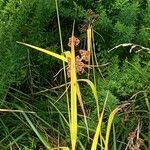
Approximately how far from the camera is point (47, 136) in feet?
7.37

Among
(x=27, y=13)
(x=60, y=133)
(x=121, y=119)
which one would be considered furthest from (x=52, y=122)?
(x=27, y=13)

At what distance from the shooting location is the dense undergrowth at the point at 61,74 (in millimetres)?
2238

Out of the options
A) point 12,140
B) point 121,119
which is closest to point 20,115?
point 12,140

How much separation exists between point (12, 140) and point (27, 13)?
2.26 feet

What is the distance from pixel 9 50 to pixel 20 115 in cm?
36

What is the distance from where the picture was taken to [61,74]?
8.54ft

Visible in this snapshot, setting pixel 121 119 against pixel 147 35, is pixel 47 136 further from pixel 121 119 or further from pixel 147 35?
pixel 147 35

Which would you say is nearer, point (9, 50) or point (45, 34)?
point (9, 50)

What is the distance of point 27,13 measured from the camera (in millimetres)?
2416

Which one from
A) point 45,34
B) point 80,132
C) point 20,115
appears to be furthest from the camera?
point 45,34

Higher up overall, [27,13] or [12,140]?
[27,13]

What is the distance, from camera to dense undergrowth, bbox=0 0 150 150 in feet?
7.34

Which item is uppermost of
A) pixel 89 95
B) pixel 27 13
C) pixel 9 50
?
pixel 27 13

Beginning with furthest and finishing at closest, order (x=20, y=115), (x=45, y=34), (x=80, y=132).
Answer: (x=45, y=34) < (x=20, y=115) < (x=80, y=132)
